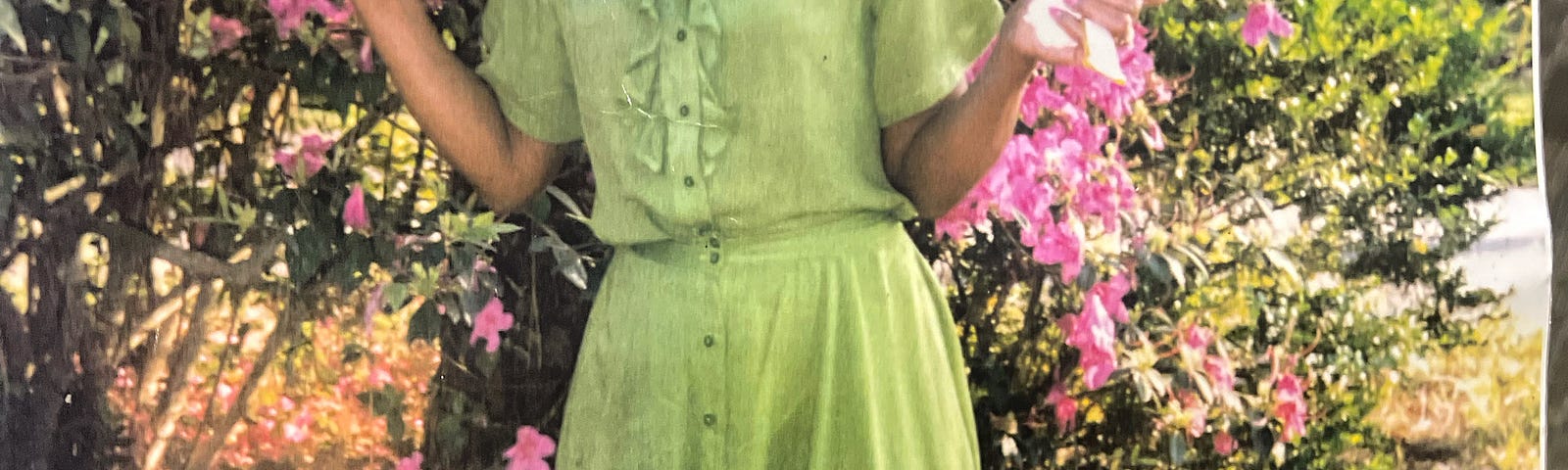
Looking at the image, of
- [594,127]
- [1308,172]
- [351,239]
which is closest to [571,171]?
[594,127]

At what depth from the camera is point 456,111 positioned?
780mm

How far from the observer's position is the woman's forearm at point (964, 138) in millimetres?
735

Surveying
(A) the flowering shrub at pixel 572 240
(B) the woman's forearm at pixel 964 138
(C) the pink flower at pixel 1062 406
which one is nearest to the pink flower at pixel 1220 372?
(A) the flowering shrub at pixel 572 240

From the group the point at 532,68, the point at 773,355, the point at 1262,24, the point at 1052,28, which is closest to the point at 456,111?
the point at 532,68

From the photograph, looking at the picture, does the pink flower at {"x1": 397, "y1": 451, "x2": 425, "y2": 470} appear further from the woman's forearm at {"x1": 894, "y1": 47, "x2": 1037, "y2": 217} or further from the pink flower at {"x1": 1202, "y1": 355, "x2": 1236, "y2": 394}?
the pink flower at {"x1": 1202, "y1": 355, "x2": 1236, "y2": 394}

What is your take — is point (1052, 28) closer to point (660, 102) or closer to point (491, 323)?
point (660, 102)

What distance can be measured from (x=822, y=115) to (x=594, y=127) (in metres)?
0.16

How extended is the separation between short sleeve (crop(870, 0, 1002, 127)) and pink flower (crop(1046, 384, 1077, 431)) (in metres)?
0.25

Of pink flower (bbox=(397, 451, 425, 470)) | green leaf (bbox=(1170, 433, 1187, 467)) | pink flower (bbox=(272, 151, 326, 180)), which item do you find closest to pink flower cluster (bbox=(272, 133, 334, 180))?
pink flower (bbox=(272, 151, 326, 180))

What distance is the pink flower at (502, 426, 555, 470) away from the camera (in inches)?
31.9

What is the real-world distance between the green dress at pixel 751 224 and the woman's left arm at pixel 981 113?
13mm

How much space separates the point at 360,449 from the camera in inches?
32.2

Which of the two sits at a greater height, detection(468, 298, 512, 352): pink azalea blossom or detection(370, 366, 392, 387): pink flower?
detection(468, 298, 512, 352): pink azalea blossom

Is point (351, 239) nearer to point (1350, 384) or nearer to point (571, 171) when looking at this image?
point (571, 171)
